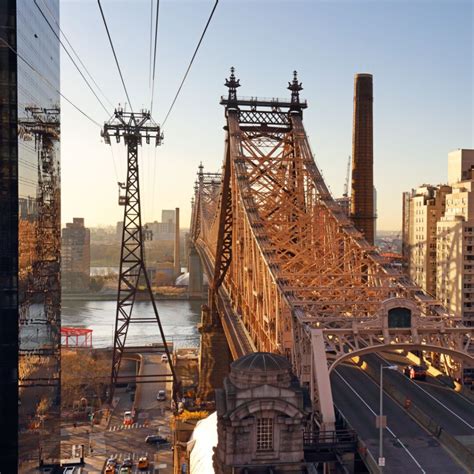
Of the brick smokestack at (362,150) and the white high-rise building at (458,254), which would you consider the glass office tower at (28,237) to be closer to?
the brick smokestack at (362,150)

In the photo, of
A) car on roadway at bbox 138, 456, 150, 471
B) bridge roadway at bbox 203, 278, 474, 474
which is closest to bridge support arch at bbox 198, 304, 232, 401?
car on roadway at bbox 138, 456, 150, 471

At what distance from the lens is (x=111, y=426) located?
52438mm

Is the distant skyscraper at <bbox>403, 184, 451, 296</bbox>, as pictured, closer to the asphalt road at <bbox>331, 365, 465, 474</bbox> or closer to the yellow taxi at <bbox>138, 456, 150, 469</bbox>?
the yellow taxi at <bbox>138, 456, 150, 469</bbox>

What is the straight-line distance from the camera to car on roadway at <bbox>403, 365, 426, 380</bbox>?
1229 inches

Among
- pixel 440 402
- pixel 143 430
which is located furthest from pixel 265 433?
pixel 143 430

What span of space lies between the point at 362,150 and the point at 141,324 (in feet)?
199

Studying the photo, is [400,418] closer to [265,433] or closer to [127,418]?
[265,433]

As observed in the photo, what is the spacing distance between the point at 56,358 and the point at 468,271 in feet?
138

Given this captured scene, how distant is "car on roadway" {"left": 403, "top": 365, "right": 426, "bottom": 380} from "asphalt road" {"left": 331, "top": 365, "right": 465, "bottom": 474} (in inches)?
92.9

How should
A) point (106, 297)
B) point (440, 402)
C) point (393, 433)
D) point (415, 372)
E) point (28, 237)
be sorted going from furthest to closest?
point (106, 297) < point (28, 237) < point (415, 372) < point (440, 402) < point (393, 433)

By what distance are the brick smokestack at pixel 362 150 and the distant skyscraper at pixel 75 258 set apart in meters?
113

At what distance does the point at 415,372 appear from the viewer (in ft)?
103

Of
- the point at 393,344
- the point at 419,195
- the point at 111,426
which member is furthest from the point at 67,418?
the point at 419,195

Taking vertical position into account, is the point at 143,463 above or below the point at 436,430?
below
